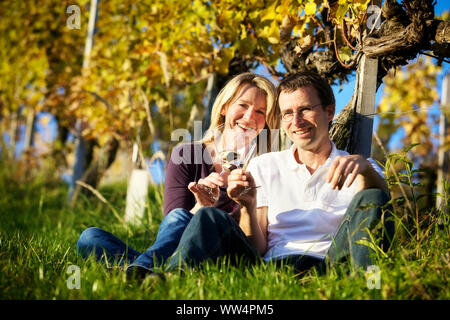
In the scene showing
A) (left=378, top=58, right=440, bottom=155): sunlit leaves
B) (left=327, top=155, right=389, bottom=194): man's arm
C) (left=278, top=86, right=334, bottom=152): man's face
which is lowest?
(left=327, top=155, right=389, bottom=194): man's arm

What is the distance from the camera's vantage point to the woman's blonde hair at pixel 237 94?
2.43 meters

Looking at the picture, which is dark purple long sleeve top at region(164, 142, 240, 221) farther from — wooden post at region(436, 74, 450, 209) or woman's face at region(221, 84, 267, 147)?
wooden post at region(436, 74, 450, 209)

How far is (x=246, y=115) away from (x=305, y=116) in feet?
1.61

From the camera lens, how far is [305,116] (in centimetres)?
198

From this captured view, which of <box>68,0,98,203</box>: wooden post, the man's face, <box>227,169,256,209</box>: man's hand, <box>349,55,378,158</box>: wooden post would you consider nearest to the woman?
<box>227,169,256,209</box>: man's hand

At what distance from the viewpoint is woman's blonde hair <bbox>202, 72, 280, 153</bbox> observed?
243 cm

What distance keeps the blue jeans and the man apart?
0.75ft

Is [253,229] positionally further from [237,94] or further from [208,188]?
[237,94]

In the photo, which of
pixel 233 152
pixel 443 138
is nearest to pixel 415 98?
pixel 443 138

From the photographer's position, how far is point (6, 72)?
8.78 m

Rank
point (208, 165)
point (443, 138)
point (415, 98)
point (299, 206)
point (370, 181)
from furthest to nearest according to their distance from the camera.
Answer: point (415, 98) → point (443, 138) → point (208, 165) → point (299, 206) → point (370, 181)

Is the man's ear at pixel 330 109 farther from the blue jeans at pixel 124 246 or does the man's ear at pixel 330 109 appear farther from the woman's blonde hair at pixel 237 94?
the blue jeans at pixel 124 246
